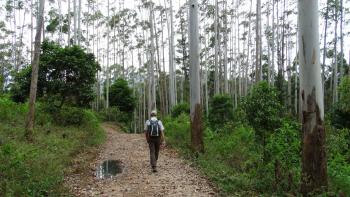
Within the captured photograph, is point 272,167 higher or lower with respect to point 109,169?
higher

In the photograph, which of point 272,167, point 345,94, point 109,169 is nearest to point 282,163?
point 272,167

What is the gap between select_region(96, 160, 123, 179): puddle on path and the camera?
9.42 m

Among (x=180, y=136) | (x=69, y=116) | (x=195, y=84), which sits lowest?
(x=180, y=136)

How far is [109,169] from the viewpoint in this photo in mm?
10391

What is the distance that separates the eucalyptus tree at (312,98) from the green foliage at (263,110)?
2.53 m

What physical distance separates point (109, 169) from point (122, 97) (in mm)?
21339

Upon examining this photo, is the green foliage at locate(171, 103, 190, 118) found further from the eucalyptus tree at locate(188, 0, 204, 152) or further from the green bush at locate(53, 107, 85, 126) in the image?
the eucalyptus tree at locate(188, 0, 204, 152)

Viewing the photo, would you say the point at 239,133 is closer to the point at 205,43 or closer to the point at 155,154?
the point at 155,154

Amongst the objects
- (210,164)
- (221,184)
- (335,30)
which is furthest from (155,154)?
(335,30)

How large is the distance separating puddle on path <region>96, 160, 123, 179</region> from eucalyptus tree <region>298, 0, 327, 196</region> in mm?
5033

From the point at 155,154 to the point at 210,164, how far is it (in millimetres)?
1524

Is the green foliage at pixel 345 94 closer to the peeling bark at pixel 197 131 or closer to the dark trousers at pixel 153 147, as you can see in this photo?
the peeling bark at pixel 197 131

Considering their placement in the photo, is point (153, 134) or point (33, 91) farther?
point (33, 91)

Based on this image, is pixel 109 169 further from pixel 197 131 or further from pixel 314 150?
pixel 314 150
